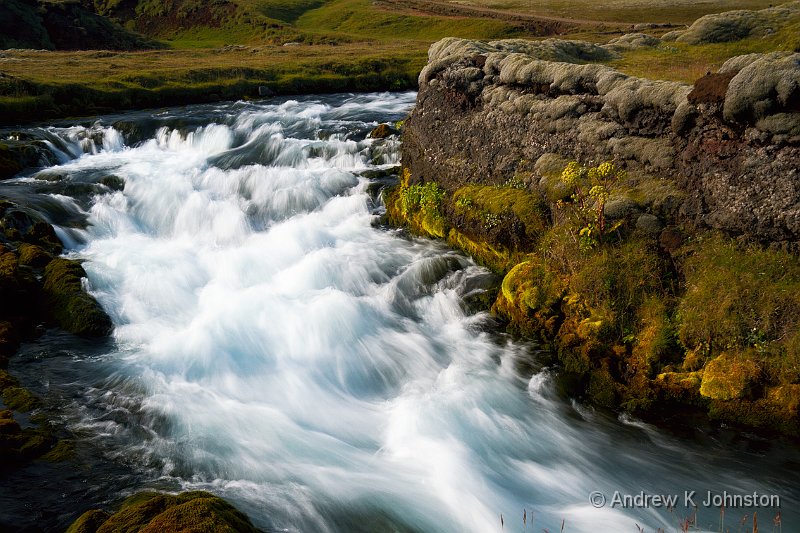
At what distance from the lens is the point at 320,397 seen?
11648mm

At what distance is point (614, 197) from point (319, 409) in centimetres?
760

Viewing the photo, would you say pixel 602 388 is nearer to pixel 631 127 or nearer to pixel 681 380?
pixel 681 380

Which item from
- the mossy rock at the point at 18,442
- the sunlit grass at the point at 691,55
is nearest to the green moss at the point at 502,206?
the sunlit grass at the point at 691,55

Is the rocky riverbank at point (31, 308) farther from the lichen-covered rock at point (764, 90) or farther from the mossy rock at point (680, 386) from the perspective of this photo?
the lichen-covered rock at point (764, 90)

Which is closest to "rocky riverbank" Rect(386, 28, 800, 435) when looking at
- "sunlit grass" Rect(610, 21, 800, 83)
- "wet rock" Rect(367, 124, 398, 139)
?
"sunlit grass" Rect(610, 21, 800, 83)

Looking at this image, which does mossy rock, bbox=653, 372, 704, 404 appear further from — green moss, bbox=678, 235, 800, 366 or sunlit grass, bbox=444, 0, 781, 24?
sunlit grass, bbox=444, 0, 781, 24

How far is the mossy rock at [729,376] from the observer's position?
32.5 feet

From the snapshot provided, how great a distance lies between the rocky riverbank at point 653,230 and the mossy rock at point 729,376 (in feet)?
0.08

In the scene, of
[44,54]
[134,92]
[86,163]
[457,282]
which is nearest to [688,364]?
[457,282]

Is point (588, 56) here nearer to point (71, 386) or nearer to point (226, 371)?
point (226, 371)

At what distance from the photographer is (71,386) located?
11.1 meters

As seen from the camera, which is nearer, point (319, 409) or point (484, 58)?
point (319, 409)

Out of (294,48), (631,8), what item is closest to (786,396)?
(294,48)

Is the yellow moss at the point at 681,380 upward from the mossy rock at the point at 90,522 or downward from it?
downward
